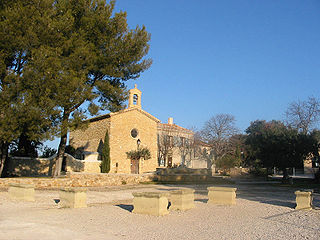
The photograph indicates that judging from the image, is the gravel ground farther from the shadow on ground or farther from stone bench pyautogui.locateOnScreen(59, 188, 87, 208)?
the shadow on ground

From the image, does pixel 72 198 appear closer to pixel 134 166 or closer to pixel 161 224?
pixel 161 224

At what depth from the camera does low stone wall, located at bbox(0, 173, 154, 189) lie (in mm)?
17250

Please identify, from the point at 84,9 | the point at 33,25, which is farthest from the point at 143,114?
the point at 33,25

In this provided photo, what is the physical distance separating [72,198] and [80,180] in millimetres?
10754

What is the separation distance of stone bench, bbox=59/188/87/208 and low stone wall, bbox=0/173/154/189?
802 centimetres

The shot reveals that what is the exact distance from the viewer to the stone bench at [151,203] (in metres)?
8.69

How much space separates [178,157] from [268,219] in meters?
38.8

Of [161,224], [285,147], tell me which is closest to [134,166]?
[285,147]

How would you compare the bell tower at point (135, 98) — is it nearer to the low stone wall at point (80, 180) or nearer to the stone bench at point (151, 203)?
the low stone wall at point (80, 180)

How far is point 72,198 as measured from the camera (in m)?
9.92

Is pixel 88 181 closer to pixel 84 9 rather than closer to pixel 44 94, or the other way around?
pixel 44 94

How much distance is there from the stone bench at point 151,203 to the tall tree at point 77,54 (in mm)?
10552

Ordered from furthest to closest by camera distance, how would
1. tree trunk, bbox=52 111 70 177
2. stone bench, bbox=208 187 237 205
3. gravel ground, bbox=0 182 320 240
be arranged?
tree trunk, bbox=52 111 70 177
stone bench, bbox=208 187 237 205
gravel ground, bbox=0 182 320 240

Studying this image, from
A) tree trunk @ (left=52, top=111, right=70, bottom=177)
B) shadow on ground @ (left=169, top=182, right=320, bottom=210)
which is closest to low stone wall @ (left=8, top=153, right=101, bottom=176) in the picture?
tree trunk @ (left=52, top=111, right=70, bottom=177)
